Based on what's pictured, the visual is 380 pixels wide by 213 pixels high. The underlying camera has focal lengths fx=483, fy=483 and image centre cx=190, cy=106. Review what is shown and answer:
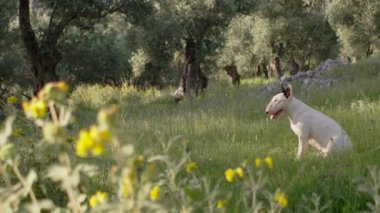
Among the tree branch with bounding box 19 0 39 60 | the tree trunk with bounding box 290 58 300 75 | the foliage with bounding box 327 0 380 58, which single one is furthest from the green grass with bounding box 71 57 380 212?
the tree trunk with bounding box 290 58 300 75

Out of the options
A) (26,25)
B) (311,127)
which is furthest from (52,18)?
(311,127)

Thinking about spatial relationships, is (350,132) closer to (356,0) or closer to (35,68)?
(35,68)

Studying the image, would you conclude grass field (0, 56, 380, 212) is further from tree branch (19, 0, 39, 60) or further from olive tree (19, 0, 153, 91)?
tree branch (19, 0, 39, 60)

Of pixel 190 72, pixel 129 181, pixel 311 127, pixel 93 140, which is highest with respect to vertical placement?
pixel 93 140

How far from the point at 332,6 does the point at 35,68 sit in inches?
654

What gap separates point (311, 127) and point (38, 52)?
39.1 feet

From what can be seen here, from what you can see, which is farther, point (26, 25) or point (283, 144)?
point (26, 25)

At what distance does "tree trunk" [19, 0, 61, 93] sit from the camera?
1520 cm

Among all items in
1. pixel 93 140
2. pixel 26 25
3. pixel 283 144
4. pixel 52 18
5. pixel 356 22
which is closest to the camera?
pixel 93 140

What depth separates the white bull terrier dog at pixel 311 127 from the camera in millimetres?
5621

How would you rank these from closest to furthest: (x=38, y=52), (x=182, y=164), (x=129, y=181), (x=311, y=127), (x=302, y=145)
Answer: (x=129, y=181), (x=182, y=164), (x=302, y=145), (x=311, y=127), (x=38, y=52)

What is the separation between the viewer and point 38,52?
15.8 m

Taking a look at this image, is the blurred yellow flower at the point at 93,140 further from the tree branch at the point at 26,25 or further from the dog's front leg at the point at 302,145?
the tree branch at the point at 26,25

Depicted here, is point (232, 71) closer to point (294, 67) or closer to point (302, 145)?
point (294, 67)
